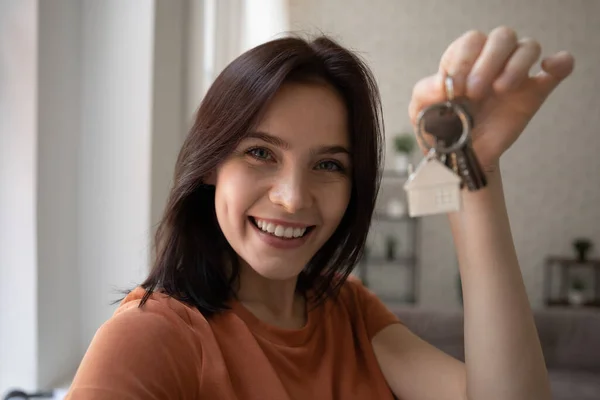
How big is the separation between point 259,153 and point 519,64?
13.9 inches

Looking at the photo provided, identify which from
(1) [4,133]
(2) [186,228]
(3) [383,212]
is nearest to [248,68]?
(2) [186,228]

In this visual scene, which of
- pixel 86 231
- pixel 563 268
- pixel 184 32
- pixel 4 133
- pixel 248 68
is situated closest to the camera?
pixel 248 68

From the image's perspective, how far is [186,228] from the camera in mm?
Result: 750

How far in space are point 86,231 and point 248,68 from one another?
855 millimetres

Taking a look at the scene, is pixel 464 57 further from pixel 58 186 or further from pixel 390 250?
pixel 390 250

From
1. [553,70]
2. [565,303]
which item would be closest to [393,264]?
[565,303]

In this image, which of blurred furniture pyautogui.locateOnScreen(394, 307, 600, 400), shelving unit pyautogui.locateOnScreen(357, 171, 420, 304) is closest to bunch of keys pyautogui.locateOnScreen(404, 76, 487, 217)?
blurred furniture pyautogui.locateOnScreen(394, 307, 600, 400)

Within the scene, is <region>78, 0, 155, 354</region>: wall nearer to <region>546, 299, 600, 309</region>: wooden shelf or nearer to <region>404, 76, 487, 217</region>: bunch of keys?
<region>404, 76, 487, 217</region>: bunch of keys

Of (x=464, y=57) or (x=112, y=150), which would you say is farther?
(x=112, y=150)

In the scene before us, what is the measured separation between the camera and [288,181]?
621 mm

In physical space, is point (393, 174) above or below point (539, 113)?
below

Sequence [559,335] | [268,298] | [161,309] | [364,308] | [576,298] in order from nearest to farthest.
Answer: [161,309]
[268,298]
[364,308]
[559,335]
[576,298]

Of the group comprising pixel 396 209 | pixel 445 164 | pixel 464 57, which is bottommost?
pixel 396 209

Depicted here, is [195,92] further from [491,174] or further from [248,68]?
[491,174]
